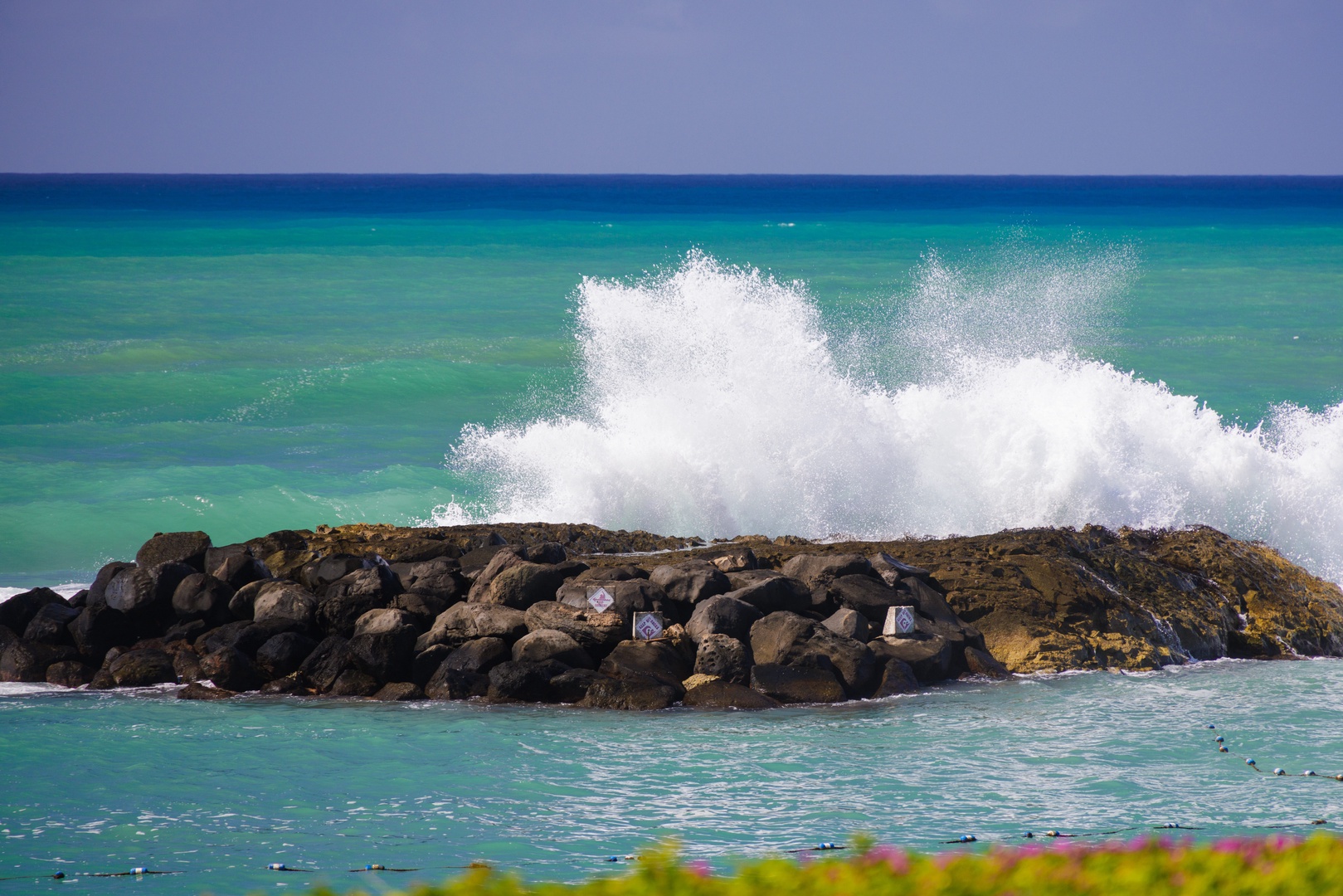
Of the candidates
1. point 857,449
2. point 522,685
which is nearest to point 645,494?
point 857,449

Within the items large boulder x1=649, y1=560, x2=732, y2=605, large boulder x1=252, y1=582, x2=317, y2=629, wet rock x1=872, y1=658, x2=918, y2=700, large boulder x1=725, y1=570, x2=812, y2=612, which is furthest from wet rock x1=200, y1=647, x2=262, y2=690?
wet rock x1=872, y1=658, x2=918, y2=700

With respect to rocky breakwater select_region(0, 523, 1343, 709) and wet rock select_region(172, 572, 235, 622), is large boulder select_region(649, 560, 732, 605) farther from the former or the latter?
wet rock select_region(172, 572, 235, 622)

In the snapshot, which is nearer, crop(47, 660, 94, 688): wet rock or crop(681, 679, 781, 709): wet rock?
crop(681, 679, 781, 709): wet rock

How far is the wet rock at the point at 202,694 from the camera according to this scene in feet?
33.9

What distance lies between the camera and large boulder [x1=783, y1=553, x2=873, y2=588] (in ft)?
37.5

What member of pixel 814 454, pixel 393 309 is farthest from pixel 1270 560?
pixel 393 309

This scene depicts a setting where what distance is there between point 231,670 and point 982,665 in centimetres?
588

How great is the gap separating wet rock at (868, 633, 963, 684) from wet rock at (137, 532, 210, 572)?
5.93 metres

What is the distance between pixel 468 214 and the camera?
9325cm

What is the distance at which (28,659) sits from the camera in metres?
11.1

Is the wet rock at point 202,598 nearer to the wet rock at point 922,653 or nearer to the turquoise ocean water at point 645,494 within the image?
the turquoise ocean water at point 645,494

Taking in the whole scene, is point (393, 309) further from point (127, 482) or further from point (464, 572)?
point (464, 572)

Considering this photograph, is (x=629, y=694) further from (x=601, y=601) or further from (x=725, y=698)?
(x=601, y=601)

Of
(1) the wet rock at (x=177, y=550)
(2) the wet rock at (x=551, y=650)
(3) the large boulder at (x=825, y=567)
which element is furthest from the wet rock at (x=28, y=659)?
(3) the large boulder at (x=825, y=567)
